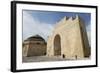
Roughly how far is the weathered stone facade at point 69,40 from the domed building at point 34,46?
53 millimetres

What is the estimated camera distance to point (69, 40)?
1842mm

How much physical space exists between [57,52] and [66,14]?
340 millimetres

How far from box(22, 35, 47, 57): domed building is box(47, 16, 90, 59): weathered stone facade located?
53 millimetres

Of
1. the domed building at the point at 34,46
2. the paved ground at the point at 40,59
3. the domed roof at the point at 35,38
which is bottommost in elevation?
the paved ground at the point at 40,59

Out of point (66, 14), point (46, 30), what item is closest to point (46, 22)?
point (46, 30)

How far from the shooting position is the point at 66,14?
1.83m

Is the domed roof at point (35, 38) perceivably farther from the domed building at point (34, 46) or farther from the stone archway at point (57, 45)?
the stone archway at point (57, 45)

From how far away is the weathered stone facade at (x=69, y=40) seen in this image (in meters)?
1.80

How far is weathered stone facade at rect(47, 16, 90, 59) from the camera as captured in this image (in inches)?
70.7

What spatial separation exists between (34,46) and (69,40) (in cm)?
32

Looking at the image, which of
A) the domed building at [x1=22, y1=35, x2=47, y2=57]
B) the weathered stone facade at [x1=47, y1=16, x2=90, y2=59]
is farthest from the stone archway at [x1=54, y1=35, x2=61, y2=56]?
the domed building at [x1=22, y1=35, x2=47, y2=57]

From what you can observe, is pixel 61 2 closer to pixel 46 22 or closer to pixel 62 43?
pixel 46 22

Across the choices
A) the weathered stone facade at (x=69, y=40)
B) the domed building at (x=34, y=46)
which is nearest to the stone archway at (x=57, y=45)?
the weathered stone facade at (x=69, y=40)

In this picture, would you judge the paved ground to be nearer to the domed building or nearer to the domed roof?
the domed building
